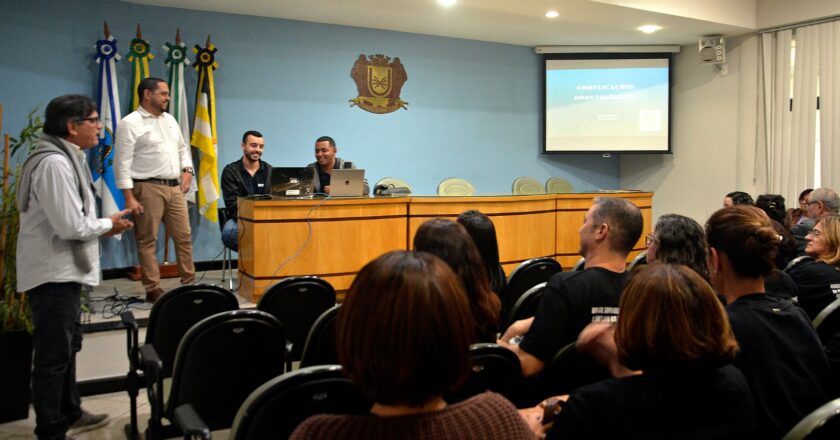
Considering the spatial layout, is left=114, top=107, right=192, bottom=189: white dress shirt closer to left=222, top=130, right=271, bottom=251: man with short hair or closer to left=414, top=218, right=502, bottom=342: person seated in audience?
left=222, top=130, right=271, bottom=251: man with short hair

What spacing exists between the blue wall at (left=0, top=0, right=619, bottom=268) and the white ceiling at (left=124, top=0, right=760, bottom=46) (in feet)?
0.75

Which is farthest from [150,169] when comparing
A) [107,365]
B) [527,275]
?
[527,275]

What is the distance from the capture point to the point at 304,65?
7809 millimetres

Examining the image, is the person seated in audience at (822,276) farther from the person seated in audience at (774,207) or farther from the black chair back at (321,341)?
the black chair back at (321,341)

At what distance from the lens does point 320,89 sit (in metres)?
7.93

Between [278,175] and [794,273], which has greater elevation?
[278,175]

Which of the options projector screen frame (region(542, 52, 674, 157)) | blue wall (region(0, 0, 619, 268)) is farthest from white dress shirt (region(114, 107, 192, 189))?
projector screen frame (region(542, 52, 674, 157))

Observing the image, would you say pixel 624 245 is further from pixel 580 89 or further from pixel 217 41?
pixel 580 89

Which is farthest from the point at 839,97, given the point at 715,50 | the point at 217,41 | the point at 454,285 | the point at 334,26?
the point at 454,285

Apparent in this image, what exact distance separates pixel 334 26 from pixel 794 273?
6230mm

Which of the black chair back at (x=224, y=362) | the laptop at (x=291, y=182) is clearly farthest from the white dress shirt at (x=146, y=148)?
the black chair back at (x=224, y=362)

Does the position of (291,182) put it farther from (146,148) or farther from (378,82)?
(378,82)

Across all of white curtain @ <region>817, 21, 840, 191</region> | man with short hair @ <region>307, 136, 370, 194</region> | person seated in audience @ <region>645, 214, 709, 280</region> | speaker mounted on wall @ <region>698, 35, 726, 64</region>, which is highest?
speaker mounted on wall @ <region>698, 35, 726, 64</region>

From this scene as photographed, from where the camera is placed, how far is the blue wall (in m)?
6.36
